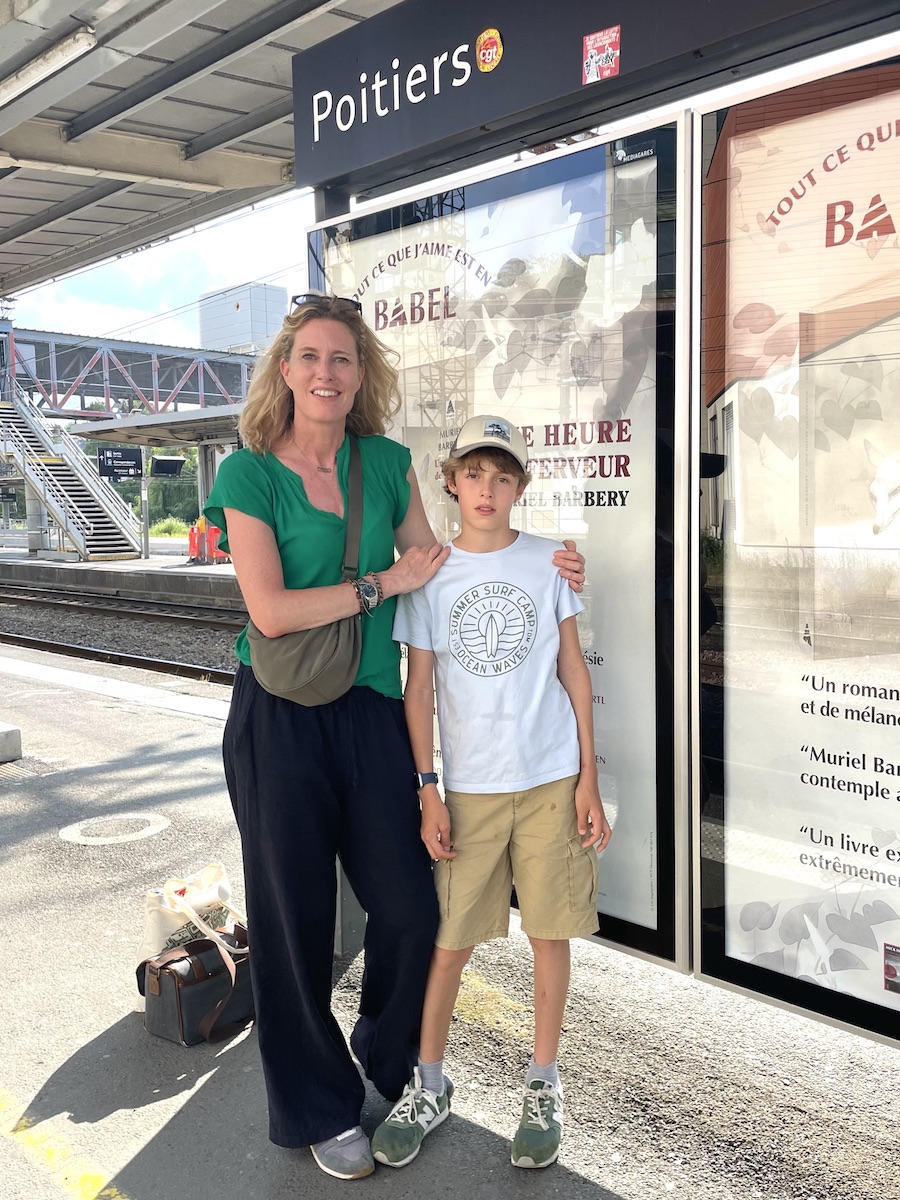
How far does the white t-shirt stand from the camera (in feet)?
8.68

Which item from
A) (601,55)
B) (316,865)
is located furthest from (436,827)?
(601,55)

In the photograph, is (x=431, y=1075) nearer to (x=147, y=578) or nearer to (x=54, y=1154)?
(x=54, y=1154)

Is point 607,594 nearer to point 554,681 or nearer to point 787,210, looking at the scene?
point 554,681

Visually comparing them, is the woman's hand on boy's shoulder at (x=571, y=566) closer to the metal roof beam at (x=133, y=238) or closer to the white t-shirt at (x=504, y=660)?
the white t-shirt at (x=504, y=660)

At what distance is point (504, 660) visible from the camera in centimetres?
265

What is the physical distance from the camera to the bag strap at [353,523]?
8.72 feet

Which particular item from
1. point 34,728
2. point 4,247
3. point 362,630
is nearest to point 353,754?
point 362,630

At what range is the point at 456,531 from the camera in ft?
12.2

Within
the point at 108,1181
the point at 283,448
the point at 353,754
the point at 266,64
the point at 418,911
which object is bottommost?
the point at 108,1181

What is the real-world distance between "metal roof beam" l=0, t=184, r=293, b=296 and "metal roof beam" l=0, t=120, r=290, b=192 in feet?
0.99

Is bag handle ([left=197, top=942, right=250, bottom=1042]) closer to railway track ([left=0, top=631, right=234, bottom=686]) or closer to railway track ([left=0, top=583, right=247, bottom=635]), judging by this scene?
railway track ([left=0, top=631, right=234, bottom=686])

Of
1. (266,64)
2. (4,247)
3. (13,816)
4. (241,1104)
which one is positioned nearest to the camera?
(241,1104)

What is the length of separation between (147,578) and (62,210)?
13.7 metres

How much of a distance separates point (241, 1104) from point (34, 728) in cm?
522
